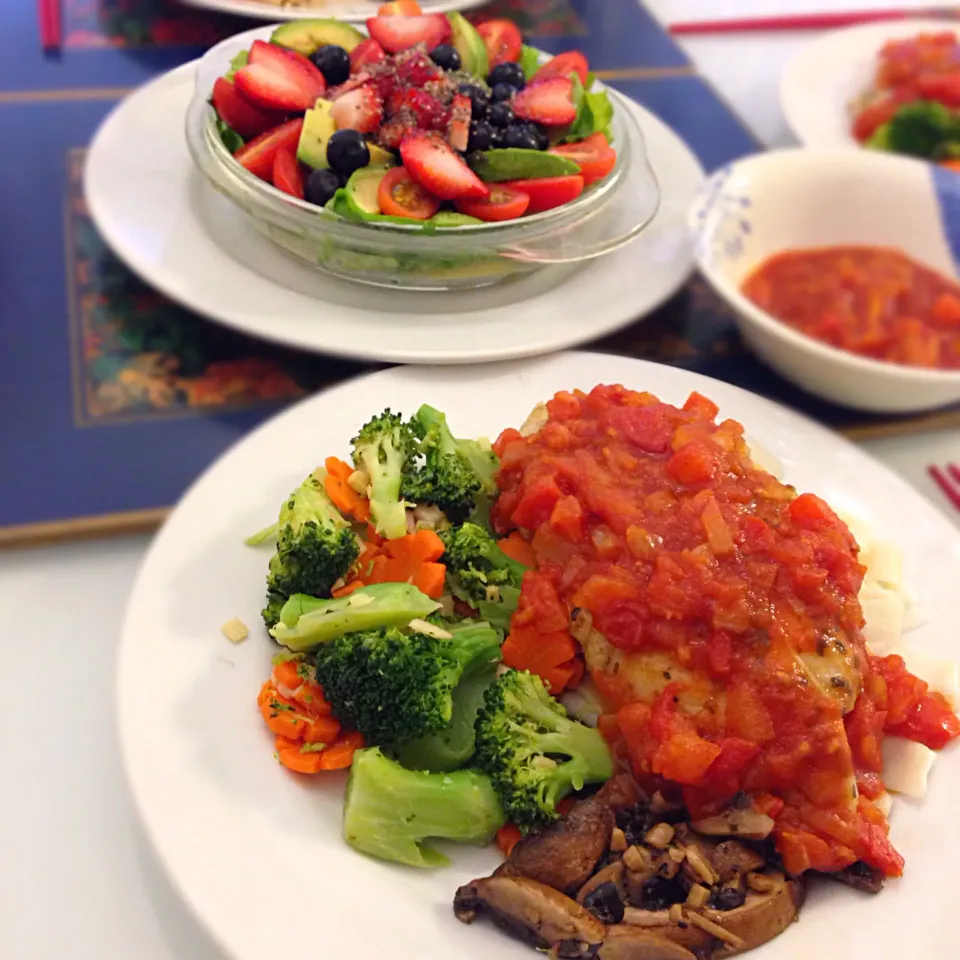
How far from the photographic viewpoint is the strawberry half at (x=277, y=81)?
5.47 ft

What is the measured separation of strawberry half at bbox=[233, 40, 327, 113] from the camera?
5.47 feet

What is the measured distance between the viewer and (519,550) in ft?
4.15

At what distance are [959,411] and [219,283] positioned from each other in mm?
1353

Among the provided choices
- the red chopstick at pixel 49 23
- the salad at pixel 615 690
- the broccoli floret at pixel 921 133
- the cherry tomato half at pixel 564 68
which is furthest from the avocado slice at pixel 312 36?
the broccoli floret at pixel 921 133

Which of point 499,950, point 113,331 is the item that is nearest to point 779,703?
point 499,950

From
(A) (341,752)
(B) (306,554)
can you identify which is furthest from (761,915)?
(B) (306,554)

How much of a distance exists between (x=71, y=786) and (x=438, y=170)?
1132 mm

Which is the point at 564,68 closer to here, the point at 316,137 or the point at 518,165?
the point at 518,165

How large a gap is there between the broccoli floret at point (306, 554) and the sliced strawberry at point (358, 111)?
82 centimetres

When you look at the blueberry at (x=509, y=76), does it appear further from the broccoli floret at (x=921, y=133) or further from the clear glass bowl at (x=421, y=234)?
the broccoli floret at (x=921, y=133)

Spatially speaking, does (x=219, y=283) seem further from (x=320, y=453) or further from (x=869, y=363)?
(x=869, y=363)

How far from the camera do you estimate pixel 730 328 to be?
172 cm

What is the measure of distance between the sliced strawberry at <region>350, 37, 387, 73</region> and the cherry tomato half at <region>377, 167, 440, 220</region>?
0.35 m

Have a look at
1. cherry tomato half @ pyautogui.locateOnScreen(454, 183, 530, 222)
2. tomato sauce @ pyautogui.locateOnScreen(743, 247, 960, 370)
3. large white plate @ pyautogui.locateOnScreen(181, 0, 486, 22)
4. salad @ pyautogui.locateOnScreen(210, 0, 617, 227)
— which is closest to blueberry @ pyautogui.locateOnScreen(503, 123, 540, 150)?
salad @ pyautogui.locateOnScreen(210, 0, 617, 227)
